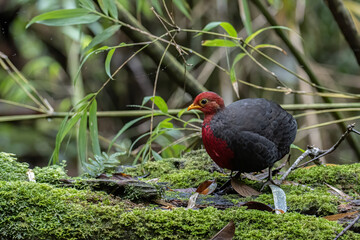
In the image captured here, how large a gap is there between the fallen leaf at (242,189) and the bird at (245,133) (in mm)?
118

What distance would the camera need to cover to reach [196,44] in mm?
4887

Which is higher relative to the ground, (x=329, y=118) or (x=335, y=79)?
(x=335, y=79)

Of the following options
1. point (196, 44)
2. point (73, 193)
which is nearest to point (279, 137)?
point (73, 193)

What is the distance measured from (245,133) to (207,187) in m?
0.36

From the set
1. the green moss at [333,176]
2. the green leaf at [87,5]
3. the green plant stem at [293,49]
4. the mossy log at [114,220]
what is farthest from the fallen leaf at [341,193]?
the green leaf at [87,5]

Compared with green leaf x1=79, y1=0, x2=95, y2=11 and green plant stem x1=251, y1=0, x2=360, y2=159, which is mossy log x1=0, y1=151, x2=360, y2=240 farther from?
green plant stem x1=251, y1=0, x2=360, y2=159

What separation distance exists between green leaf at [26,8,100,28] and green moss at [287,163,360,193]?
147cm

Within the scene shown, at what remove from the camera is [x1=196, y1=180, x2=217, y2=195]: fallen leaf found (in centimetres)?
201

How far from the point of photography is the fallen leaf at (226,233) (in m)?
Answer: 1.29

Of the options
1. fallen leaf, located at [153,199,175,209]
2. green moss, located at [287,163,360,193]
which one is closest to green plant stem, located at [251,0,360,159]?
green moss, located at [287,163,360,193]

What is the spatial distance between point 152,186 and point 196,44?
3467 millimetres

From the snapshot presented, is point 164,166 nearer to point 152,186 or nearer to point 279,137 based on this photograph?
point 279,137

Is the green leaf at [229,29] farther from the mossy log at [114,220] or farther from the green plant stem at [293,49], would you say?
the mossy log at [114,220]

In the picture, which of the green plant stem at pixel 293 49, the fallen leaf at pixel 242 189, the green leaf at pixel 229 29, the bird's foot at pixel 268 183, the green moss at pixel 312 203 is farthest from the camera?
the green plant stem at pixel 293 49
